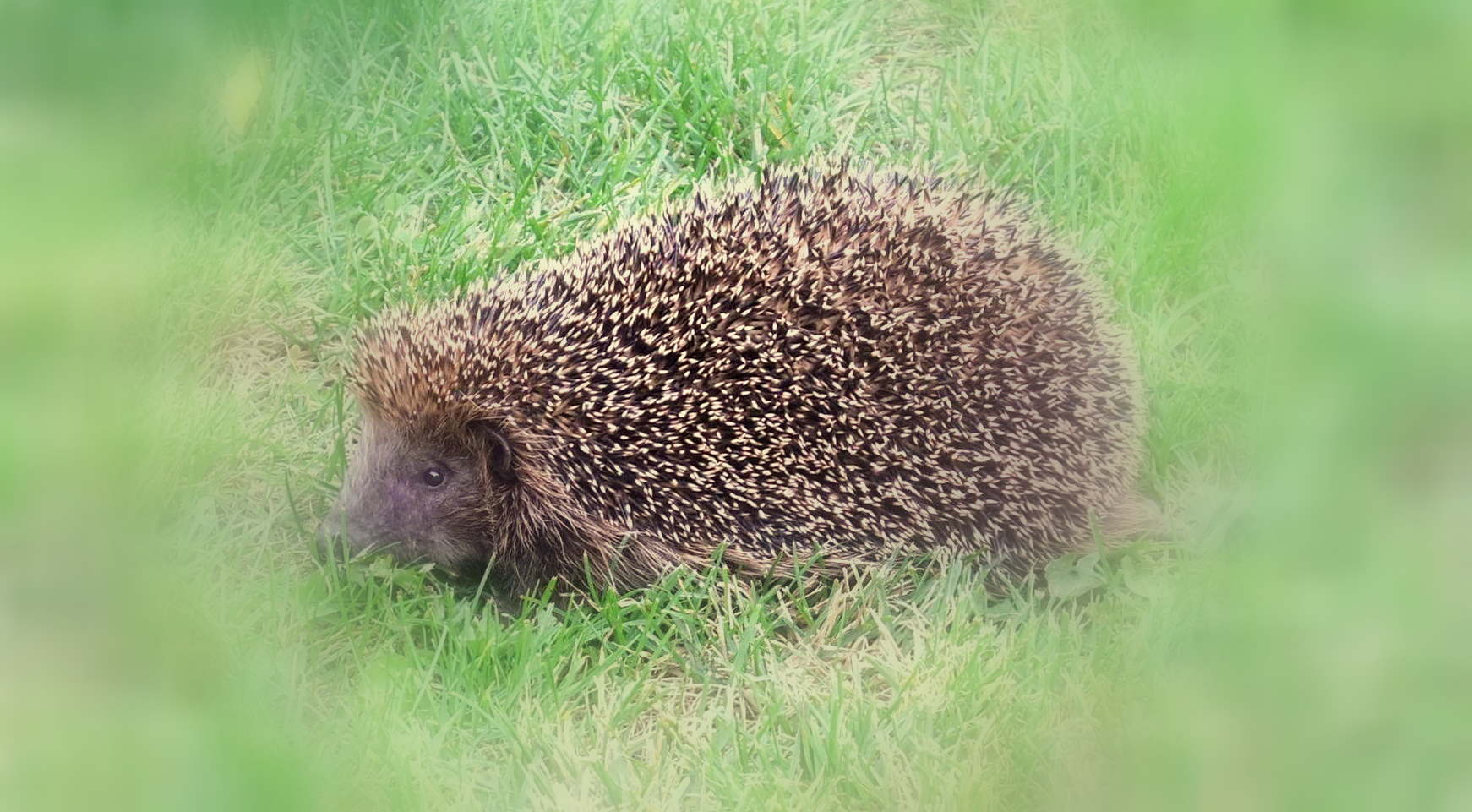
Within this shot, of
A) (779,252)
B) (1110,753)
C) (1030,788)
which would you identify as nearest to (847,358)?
(779,252)

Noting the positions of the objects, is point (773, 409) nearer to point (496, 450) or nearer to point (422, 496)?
point (496, 450)

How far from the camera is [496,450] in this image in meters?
3.84

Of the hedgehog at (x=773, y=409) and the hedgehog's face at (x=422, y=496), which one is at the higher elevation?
the hedgehog at (x=773, y=409)

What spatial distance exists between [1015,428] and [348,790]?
297 cm

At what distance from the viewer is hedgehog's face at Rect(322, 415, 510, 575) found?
12.3 ft

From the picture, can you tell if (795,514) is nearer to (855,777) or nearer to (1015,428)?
(1015,428)

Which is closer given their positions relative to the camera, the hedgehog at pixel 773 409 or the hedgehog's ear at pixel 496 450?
the hedgehog at pixel 773 409

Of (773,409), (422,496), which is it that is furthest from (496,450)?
(773,409)

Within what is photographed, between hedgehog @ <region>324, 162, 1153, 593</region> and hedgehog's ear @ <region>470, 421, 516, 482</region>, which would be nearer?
hedgehog @ <region>324, 162, 1153, 593</region>

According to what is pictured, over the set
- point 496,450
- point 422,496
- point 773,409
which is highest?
point 773,409

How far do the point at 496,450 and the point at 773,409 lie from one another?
0.83 metres

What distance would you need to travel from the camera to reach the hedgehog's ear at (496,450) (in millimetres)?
3781

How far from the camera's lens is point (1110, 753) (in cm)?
77

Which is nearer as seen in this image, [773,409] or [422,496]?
[773,409]
